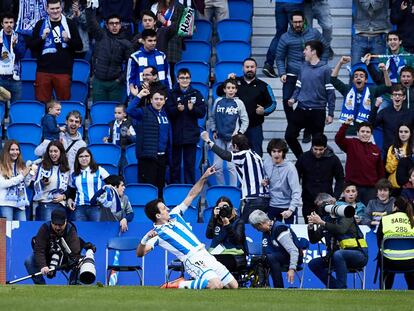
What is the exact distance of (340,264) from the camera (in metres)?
20.2

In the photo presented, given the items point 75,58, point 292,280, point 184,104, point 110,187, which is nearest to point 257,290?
point 292,280

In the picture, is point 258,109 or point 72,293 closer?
point 72,293

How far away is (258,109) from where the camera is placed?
23516 millimetres

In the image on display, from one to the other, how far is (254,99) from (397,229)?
4234mm

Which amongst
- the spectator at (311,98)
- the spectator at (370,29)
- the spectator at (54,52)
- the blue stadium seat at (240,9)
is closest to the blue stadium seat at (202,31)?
the blue stadium seat at (240,9)

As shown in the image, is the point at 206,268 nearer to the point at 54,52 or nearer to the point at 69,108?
the point at 69,108

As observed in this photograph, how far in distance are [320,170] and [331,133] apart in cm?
274

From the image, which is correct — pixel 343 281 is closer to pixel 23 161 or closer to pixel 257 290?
pixel 257 290

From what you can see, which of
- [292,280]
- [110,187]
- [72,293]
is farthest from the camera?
[110,187]

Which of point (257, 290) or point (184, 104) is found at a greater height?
point (184, 104)

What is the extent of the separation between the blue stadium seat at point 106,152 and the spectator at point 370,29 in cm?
453

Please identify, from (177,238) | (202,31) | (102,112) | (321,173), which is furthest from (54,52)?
(177,238)

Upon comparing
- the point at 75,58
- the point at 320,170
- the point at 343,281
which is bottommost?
the point at 343,281

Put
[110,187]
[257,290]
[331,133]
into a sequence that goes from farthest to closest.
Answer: [331,133] → [110,187] → [257,290]
